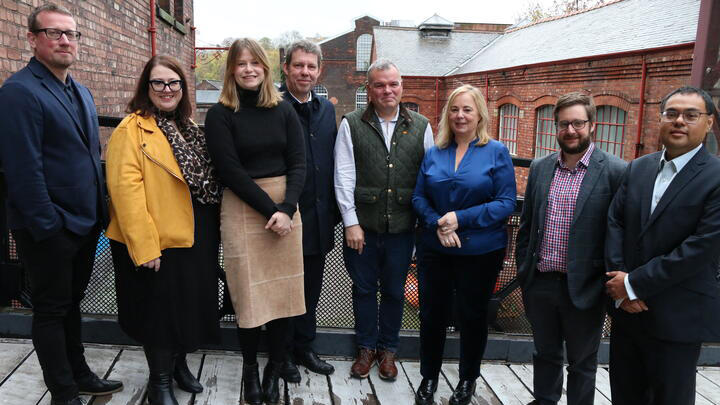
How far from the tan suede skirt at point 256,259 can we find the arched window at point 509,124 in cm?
1614

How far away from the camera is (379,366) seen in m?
3.12

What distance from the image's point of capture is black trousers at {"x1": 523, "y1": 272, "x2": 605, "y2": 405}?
241 cm

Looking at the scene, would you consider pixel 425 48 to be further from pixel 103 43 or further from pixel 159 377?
pixel 159 377

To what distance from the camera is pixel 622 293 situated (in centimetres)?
212

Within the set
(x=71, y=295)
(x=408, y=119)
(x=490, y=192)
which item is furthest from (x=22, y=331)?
(x=490, y=192)

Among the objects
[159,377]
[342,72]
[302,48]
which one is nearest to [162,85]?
[302,48]

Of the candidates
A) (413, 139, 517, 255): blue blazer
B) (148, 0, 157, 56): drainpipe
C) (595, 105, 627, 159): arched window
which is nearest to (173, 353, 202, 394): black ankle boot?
(413, 139, 517, 255): blue blazer

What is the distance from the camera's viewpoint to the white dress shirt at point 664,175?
6.66ft

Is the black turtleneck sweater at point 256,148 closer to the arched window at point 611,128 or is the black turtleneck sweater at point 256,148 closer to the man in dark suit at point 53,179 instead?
the man in dark suit at point 53,179

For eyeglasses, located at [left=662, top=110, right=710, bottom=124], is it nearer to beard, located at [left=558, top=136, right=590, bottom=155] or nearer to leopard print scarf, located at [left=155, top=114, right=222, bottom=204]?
→ beard, located at [left=558, top=136, right=590, bottom=155]

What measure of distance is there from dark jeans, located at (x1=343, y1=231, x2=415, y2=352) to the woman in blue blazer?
192mm

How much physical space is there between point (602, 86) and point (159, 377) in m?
12.6

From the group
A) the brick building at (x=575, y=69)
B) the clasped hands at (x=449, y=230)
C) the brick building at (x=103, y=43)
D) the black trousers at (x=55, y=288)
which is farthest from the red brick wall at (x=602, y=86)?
the black trousers at (x=55, y=288)

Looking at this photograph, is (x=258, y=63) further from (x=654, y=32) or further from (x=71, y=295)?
(x=654, y=32)
